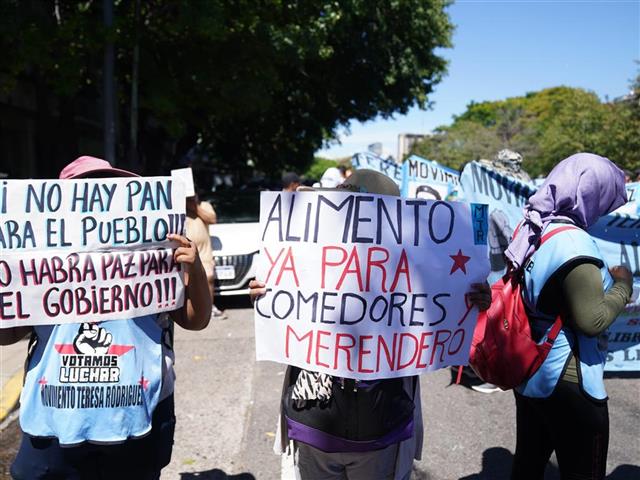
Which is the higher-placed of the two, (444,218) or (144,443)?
(444,218)

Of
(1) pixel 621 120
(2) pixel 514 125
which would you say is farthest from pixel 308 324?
(2) pixel 514 125

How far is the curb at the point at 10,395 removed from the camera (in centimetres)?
445

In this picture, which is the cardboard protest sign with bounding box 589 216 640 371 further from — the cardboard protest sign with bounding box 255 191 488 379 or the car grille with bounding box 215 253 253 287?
the car grille with bounding box 215 253 253 287

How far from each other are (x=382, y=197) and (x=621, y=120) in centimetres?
2238

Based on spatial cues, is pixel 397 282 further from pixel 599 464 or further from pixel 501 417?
pixel 501 417

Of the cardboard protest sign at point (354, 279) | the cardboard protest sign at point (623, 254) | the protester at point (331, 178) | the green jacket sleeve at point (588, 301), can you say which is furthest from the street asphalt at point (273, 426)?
the protester at point (331, 178)

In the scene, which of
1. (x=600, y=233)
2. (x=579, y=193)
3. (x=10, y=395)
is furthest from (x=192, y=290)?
(x=600, y=233)

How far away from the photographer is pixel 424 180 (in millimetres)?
7160

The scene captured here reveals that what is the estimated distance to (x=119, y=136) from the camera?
64.6 ft

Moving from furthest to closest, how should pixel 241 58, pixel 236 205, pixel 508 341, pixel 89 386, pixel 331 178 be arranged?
pixel 241 58 → pixel 236 205 → pixel 331 178 → pixel 508 341 → pixel 89 386

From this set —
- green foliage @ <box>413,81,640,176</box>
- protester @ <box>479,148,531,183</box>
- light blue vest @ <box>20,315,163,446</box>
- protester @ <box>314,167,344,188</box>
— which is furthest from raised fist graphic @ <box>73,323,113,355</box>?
green foliage @ <box>413,81,640,176</box>

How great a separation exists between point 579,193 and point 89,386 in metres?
1.96

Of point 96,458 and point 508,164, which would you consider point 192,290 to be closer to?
point 96,458

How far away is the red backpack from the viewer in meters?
2.37
